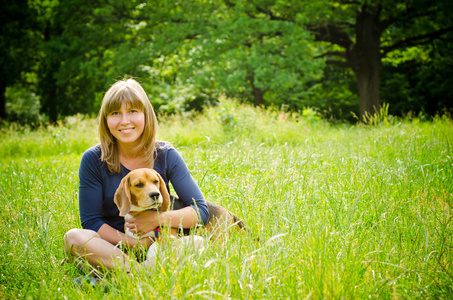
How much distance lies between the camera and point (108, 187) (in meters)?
2.68

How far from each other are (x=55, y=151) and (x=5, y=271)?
6.95 m

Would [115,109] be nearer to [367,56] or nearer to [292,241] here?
[292,241]

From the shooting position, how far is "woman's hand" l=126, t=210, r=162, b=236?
2381mm

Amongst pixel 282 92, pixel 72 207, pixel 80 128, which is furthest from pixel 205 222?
pixel 282 92

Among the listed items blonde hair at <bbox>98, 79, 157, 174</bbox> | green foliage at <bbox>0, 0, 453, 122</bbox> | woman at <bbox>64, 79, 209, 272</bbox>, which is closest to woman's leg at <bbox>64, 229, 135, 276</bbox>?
woman at <bbox>64, 79, 209, 272</bbox>

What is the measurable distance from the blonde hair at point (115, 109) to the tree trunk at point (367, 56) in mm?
11980

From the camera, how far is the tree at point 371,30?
13.1 metres

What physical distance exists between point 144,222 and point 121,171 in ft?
1.70

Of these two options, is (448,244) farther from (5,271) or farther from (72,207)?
(72,207)

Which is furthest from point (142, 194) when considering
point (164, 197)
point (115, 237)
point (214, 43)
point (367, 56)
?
point (367, 56)

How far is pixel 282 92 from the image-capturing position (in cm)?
2106

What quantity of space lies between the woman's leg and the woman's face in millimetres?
727

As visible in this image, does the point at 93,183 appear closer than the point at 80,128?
Yes

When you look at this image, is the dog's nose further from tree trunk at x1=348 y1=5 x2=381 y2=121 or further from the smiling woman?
tree trunk at x1=348 y1=5 x2=381 y2=121
